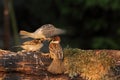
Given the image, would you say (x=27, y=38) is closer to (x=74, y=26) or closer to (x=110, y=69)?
(x=110, y=69)

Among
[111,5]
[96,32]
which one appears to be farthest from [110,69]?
[96,32]

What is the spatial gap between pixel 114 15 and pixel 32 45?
17.9 feet

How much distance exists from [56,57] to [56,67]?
0.11 metres

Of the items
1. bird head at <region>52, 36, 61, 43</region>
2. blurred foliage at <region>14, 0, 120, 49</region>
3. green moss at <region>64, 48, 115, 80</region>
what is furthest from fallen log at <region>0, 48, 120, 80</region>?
blurred foliage at <region>14, 0, 120, 49</region>

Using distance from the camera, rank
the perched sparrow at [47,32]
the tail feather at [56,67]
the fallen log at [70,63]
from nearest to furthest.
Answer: the tail feather at [56,67] → the fallen log at [70,63] → the perched sparrow at [47,32]

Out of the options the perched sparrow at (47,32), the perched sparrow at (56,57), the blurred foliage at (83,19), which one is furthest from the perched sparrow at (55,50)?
the blurred foliage at (83,19)

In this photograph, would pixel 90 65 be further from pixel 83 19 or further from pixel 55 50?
pixel 83 19

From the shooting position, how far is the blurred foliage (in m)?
10.2

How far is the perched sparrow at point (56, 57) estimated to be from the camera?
16.2 ft

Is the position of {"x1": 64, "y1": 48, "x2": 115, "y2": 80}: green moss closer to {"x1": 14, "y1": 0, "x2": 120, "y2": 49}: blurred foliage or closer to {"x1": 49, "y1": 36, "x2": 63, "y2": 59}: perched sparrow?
{"x1": 49, "y1": 36, "x2": 63, "y2": 59}: perched sparrow

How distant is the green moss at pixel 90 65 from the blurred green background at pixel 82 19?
4815mm

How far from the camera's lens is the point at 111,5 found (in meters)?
9.89

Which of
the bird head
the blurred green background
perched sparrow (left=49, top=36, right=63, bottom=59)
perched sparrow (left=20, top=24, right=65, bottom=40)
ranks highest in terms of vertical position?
the blurred green background

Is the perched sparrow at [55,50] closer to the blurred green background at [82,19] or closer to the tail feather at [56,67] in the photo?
the tail feather at [56,67]
